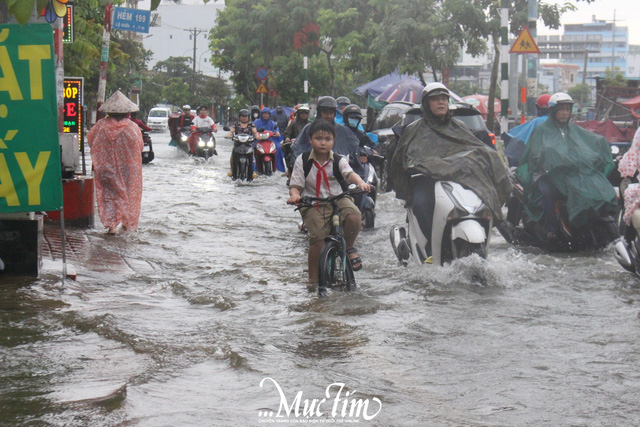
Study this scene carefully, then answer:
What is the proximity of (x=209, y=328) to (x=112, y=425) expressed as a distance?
2.16m

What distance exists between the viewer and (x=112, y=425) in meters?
4.09

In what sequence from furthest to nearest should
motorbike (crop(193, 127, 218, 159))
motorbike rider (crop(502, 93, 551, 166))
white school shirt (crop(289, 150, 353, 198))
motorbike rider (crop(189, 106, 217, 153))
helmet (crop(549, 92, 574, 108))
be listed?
motorbike (crop(193, 127, 218, 159)) < motorbike rider (crop(189, 106, 217, 153)) < motorbike rider (crop(502, 93, 551, 166)) < helmet (crop(549, 92, 574, 108)) < white school shirt (crop(289, 150, 353, 198))

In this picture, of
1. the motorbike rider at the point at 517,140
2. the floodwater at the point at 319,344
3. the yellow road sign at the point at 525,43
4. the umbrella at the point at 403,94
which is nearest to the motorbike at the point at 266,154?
the umbrella at the point at 403,94

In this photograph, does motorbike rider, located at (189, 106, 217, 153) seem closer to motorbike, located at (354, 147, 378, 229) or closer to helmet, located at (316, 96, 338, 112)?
motorbike, located at (354, 147, 378, 229)

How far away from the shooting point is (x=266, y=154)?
21.7 metres

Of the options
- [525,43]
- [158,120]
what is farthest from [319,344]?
[158,120]

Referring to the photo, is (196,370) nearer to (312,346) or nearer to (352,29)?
(312,346)

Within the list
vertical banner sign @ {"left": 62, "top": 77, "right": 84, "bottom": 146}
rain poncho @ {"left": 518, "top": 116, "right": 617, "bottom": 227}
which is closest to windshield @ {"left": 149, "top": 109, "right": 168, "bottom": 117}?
vertical banner sign @ {"left": 62, "top": 77, "right": 84, "bottom": 146}

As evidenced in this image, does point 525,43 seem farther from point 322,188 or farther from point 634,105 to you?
point 634,105

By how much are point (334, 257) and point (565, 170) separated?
133 inches

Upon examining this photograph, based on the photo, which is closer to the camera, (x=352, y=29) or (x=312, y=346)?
(x=312, y=346)

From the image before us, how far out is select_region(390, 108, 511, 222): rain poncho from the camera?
26.3 feet

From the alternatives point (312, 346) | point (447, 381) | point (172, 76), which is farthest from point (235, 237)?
point (172, 76)

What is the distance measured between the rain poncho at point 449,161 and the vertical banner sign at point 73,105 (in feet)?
16.1
